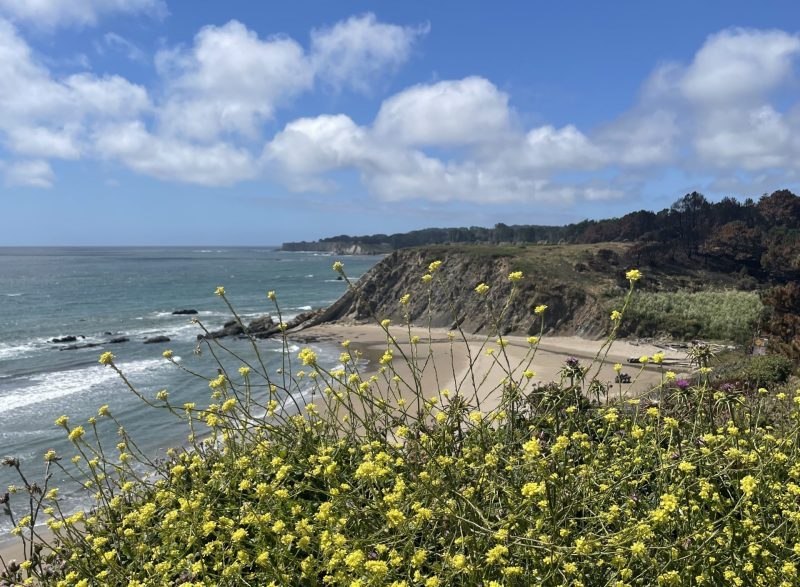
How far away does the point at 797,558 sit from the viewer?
2.55 m

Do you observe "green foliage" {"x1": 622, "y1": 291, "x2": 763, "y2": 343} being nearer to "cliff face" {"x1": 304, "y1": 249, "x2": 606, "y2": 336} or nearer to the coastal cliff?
the coastal cliff

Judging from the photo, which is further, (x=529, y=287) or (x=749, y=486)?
(x=529, y=287)

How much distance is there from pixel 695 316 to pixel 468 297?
53.7 feet

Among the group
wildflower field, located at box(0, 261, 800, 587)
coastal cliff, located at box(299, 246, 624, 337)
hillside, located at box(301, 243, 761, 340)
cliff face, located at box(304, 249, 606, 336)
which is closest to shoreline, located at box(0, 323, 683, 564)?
cliff face, located at box(304, 249, 606, 336)

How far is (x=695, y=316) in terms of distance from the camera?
111 feet

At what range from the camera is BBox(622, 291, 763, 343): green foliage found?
31.0 m

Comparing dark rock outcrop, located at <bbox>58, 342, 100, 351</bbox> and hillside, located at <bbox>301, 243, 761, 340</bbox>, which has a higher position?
hillside, located at <bbox>301, 243, 761, 340</bbox>

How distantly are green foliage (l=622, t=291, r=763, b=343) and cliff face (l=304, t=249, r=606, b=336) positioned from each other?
9.13 feet

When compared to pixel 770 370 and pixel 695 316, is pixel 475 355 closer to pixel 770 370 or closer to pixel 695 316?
pixel 770 370

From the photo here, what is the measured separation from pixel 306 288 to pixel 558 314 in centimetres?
4487

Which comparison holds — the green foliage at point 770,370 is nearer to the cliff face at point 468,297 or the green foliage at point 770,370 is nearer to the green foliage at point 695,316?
the green foliage at point 695,316

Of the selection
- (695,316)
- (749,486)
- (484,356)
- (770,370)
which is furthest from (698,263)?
(749,486)

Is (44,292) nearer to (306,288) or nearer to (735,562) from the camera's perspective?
(306,288)

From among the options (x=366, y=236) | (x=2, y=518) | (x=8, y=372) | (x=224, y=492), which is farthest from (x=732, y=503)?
(x=366, y=236)
